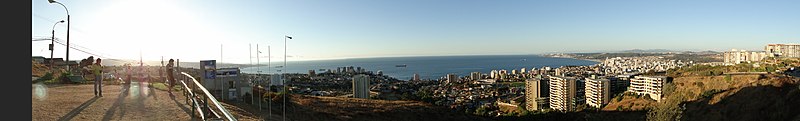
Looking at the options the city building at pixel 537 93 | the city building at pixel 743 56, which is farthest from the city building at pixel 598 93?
the city building at pixel 743 56

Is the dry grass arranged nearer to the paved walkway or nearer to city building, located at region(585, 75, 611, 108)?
city building, located at region(585, 75, 611, 108)

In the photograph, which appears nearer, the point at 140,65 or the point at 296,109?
the point at 296,109

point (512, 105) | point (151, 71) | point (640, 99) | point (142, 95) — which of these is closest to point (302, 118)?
point (142, 95)

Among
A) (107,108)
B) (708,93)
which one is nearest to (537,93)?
(708,93)

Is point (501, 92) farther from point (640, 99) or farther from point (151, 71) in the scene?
point (151, 71)

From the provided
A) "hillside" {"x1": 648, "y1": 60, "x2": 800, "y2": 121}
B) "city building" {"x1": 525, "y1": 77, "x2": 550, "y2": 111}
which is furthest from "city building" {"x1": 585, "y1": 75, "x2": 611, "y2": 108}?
"hillside" {"x1": 648, "y1": 60, "x2": 800, "y2": 121}

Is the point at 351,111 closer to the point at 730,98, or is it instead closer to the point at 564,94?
the point at 564,94

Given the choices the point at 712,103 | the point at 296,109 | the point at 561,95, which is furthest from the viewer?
the point at 561,95

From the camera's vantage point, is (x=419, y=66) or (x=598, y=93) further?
(x=419, y=66)
